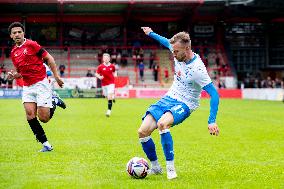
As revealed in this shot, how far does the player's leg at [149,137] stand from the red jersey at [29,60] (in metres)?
3.97

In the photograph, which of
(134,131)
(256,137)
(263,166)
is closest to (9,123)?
A: (134,131)

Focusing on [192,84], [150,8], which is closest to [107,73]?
[192,84]

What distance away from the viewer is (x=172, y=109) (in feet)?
31.3

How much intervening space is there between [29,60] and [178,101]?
4.32m

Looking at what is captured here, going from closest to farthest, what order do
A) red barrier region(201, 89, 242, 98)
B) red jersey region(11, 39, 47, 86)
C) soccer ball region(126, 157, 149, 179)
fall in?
soccer ball region(126, 157, 149, 179), red jersey region(11, 39, 47, 86), red barrier region(201, 89, 242, 98)

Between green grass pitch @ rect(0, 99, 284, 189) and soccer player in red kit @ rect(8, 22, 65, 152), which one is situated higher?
soccer player in red kit @ rect(8, 22, 65, 152)

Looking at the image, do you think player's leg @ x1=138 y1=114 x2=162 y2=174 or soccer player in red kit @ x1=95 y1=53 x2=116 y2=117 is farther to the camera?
soccer player in red kit @ x1=95 y1=53 x2=116 y2=117

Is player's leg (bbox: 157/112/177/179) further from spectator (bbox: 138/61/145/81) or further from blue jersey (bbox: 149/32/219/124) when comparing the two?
spectator (bbox: 138/61/145/81)

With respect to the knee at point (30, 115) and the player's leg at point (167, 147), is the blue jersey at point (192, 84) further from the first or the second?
the knee at point (30, 115)

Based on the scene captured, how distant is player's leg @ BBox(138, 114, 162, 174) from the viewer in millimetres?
9586

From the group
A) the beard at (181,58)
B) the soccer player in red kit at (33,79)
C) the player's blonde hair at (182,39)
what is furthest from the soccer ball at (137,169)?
the soccer player in red kit at (33,79)

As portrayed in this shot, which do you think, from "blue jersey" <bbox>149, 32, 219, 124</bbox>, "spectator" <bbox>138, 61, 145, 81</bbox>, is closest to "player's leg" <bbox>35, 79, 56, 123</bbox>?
"blue jersey" <bbox>149, 32, 219, 124</bbox>

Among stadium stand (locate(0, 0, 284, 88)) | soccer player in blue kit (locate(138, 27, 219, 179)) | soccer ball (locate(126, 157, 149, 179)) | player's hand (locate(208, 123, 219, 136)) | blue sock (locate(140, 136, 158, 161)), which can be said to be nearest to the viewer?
player's hand (locate(208, 123, 219, 136))

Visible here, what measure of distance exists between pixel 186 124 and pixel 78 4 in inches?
1410
